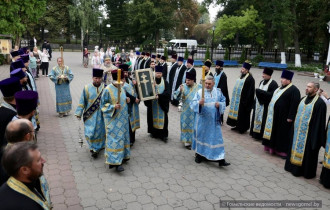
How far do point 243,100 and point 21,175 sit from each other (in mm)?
7555

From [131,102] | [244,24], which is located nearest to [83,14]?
[244,24]

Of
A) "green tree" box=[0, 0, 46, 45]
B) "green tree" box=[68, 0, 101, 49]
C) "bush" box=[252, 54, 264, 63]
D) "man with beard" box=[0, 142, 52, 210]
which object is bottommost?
"man with beard" box=[0, 142, 52, 210]

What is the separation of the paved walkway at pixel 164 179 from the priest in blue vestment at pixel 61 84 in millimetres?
2020

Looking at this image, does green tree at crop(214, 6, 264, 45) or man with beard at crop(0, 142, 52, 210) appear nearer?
man with beard at crop(0, 142, 52, 210)

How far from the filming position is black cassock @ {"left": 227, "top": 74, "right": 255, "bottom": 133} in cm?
891

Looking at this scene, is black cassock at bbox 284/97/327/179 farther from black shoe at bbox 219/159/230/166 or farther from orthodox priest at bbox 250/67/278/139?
orthodox priest at bbox 250/67/278/139

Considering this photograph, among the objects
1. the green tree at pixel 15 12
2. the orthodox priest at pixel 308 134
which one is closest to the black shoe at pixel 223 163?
the orthodox priest at pixel 308 134

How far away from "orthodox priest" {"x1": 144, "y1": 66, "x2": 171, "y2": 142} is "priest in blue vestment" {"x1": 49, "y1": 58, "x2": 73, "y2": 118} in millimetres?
3503

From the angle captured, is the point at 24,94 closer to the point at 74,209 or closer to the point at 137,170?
the point at 74,209

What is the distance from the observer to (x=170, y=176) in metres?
5.97

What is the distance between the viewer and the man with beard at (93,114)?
21.6ft


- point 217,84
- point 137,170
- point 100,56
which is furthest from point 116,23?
point 137,170

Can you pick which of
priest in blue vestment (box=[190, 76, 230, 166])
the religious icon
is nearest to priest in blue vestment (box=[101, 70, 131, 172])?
the religious icon

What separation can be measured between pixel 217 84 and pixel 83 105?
4757 millimetres
